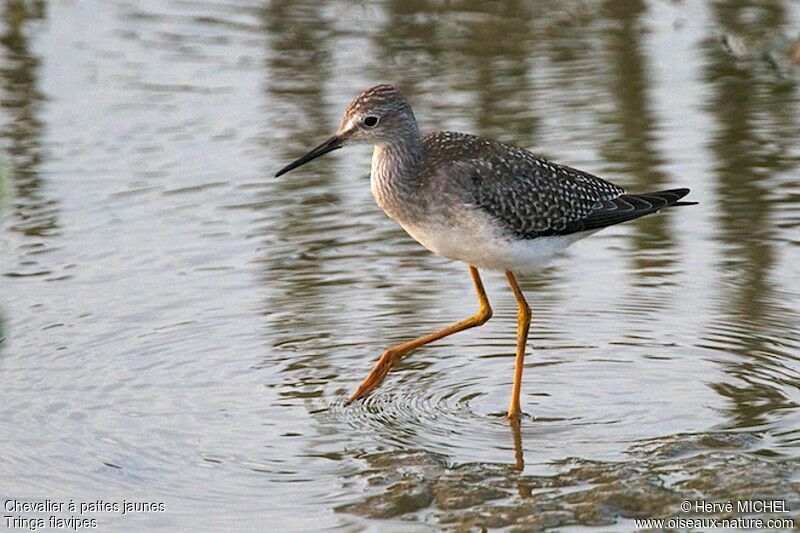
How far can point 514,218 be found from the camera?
8.52 meters

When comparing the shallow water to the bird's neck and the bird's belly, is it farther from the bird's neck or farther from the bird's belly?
the bird's neck

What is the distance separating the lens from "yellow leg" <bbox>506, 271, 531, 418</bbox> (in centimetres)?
809

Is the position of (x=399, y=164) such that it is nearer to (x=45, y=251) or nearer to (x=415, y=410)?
(x=415, y=410)

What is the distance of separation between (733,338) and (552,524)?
8.59ft

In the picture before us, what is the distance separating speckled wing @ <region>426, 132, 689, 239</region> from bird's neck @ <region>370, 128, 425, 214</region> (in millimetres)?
152

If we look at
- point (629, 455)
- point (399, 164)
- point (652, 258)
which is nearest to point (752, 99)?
point (652, 258)

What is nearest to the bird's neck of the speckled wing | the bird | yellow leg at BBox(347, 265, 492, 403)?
the bird

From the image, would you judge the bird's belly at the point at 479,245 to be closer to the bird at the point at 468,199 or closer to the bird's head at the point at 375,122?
the bird at the point at 468,199

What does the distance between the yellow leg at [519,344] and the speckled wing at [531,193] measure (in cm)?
38

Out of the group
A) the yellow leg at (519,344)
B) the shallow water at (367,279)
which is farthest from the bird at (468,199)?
the shallow water at (367,279)

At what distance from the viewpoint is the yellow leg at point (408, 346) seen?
835 cm

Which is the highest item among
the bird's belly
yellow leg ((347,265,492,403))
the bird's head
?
the bird's head

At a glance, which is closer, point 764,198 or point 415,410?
point 415,410

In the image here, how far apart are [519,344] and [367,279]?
1.74m
